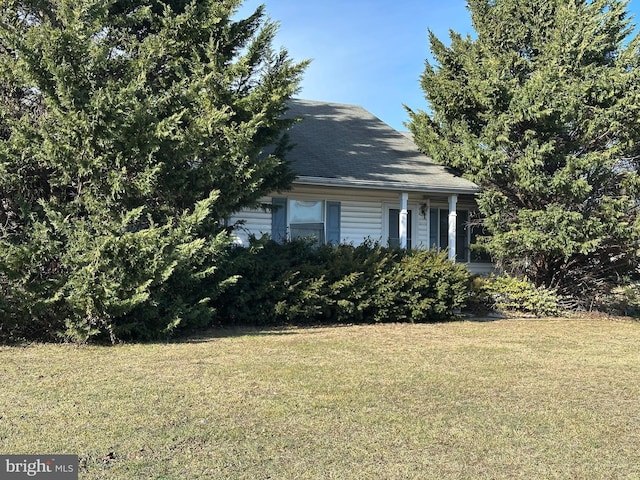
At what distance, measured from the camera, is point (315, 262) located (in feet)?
38.5

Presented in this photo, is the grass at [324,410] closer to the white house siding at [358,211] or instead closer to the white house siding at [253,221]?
the white house siding at [253,221]

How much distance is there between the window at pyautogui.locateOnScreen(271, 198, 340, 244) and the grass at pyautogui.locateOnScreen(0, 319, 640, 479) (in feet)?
18.1

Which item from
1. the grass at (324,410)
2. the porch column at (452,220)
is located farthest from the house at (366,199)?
the grass at (324,410)

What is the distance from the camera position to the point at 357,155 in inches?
620

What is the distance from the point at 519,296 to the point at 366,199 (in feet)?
14.8

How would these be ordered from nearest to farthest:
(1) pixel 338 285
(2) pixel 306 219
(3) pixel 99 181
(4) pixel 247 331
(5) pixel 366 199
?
(3) pixel 99 181 < (4) pixel 247 331 < (1) pixel 338 285 < (2) pixel 306 219 < (5) pixel 366 199

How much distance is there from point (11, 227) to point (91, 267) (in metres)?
1.75

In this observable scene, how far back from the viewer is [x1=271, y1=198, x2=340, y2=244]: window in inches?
553

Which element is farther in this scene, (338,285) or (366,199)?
(366,199)

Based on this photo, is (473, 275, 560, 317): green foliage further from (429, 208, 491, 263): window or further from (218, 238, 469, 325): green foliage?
(429, 208, 491, 263): window

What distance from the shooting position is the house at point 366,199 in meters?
13.8

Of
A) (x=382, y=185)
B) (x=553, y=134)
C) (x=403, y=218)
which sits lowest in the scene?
(x=403, y=218)

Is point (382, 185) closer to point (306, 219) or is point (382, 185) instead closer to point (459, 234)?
point (306, 219)

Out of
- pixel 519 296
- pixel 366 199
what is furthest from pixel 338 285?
pixel 519 296
